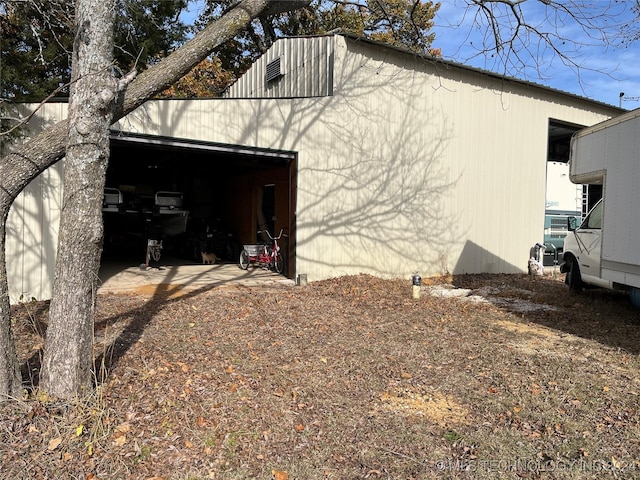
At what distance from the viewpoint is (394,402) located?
4113mm

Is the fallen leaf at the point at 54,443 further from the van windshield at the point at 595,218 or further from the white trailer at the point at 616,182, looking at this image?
the van windshield at the point at 595,218

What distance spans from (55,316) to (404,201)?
8785 millimetres

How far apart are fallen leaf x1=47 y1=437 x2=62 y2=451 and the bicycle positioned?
324 inches

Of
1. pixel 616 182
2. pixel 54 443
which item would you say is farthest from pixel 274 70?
pixel 54 443

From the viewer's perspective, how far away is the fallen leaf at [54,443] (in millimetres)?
3110

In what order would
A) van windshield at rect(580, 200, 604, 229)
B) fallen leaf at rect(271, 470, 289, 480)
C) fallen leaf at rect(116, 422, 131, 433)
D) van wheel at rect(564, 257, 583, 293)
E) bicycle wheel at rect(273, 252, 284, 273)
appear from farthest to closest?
1. bicycle wheel at rect(273, 252, 284, 273)
2. van wheel at rect(564, 257, 583, 293)
3. van windshield at rect(580, 200, 604, 229)
4. fallen leaf at rect(116, 422, 131, 433)
5. fallen leaf at rect(271, 470, 289, 480)

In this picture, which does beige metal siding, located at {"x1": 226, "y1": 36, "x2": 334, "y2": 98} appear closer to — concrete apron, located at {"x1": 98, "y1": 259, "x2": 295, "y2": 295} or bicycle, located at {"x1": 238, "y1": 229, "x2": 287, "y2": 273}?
bicycle, located at {"x1": 238, "y1": 229, "x2": 287, "y2": 273}

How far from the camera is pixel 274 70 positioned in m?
12.0

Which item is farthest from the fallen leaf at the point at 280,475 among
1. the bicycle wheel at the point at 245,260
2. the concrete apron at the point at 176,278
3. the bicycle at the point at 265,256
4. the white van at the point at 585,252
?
the bicycle wheel at the point at 245,260

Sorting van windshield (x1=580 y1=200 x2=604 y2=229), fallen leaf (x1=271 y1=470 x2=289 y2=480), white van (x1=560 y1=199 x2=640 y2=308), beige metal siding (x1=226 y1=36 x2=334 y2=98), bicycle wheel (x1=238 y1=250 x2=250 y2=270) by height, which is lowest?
fallen leaf (x1=271 y1=470 x2=289 y2=480)

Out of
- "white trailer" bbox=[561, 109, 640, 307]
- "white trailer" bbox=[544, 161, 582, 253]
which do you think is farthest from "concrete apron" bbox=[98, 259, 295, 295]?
"white trailer" bbox=[544, 161, 582, 253]

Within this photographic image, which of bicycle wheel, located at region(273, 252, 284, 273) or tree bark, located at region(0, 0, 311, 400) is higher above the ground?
tree bark, located at region(0, 0, 311, 400)

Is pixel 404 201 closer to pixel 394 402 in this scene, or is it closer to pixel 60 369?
pixel 394 402

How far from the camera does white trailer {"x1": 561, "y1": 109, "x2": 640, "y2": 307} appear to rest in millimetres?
5984
